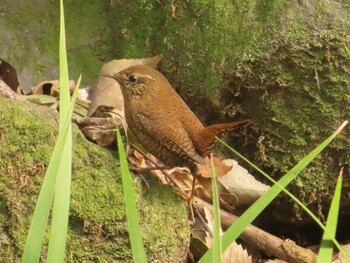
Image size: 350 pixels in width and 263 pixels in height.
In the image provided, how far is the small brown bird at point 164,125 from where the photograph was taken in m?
2.93

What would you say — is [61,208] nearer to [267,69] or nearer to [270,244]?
[270,244]

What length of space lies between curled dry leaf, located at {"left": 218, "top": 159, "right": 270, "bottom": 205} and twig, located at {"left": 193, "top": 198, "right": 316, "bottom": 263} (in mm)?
171

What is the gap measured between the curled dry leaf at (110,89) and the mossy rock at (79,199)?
0.69 meters

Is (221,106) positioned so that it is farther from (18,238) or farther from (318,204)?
A: (18,238)

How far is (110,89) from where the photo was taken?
357 cm

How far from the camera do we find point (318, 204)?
3809mm

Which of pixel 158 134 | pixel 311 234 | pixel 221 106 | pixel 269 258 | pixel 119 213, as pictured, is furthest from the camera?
pixel 311 234

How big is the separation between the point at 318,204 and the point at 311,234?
291 mm

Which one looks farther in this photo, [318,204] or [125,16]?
[125,16]

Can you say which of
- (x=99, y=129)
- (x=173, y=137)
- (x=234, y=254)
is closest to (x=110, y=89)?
(x=99, y=129)

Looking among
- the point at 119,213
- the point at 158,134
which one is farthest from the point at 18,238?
the point at 158,134

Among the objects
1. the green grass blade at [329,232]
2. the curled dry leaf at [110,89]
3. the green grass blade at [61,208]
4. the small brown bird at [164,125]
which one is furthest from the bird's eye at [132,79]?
the green grass blade at [329,232]

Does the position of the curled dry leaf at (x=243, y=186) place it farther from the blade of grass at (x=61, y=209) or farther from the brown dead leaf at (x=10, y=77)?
the blade of grass at (x=61, y=209)

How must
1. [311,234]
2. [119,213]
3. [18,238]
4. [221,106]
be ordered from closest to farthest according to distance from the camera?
[18,238] < [119,213] < [221,106] < [311,234]
